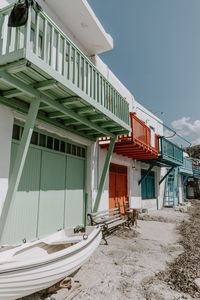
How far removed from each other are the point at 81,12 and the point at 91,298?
8128 millimetres

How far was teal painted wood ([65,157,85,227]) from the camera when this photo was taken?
6973mm

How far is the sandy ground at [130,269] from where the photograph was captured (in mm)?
3486

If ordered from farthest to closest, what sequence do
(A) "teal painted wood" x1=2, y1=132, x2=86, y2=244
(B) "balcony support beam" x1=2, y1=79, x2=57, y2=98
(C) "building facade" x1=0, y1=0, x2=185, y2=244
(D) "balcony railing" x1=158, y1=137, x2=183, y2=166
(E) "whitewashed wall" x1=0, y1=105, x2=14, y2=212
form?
1. (D) "balcony railing" x1=158, y1=137, x2=183, y2=166
2. (A) "teal painted wood" x1=2, y1=132, x2=86, y2=244
3. (E) "whitewashed wall" x1=0, y1=105, x2=14, y2=212
4. (B) "balcony support beam" x1=2, y1=79, x2=57, y2=98
5. (C) "building facade" x1=0, y1=0, x2=185, y2=244

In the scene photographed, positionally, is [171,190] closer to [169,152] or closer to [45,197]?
[169,152]

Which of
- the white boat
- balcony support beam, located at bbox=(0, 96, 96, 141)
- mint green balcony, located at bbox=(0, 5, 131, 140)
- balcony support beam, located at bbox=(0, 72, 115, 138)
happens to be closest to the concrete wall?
balcony support beam, located at bbox=(0, 96, 96, 141)

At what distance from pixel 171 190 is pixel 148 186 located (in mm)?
4639

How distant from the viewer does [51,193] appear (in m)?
6.16

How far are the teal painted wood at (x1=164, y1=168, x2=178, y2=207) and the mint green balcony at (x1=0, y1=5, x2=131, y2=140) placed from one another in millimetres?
11074

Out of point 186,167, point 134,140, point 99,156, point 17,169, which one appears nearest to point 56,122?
point 17,169

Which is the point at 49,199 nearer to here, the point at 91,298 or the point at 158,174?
the point at 91,298

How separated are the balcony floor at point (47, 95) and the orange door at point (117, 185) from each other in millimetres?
3502

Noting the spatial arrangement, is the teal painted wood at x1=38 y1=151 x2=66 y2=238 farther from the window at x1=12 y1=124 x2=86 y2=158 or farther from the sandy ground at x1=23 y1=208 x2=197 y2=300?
the sandy ground at x1=23 y1=208 x2=197 y2=300

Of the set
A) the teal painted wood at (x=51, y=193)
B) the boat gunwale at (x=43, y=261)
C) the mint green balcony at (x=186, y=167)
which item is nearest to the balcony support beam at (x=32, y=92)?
the teal painted wood at (x=51, y=193)

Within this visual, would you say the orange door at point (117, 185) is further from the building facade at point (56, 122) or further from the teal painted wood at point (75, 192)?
the teal painted wood at point (75, 192)
